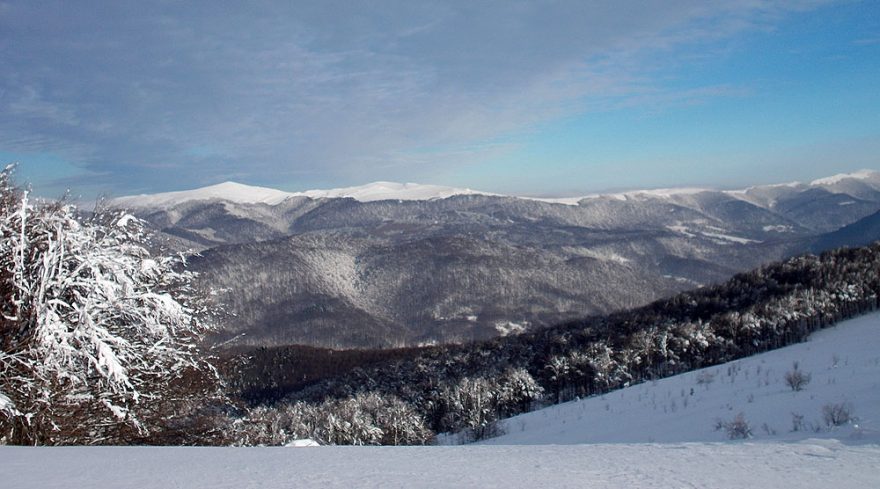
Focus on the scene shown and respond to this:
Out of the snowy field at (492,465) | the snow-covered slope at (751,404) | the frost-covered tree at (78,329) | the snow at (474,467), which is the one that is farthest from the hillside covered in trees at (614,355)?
the snow at (474,467)

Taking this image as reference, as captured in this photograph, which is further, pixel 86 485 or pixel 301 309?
pixel 301 309

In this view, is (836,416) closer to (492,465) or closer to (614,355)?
(492,465)

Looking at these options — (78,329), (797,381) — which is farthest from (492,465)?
(797,381)

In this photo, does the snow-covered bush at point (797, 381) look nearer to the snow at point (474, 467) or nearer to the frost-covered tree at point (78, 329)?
the snow at point (474, 467)

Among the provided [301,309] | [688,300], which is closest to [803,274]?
[688,300]

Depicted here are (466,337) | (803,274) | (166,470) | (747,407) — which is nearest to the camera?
(166,470)

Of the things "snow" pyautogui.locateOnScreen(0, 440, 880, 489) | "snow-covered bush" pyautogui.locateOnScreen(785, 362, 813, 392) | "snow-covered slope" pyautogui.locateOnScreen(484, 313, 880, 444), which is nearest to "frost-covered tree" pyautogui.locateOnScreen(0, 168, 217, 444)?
"snow" pyautogui.locateOnScreen(0, 440, 880, 489)

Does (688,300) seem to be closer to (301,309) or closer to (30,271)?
(30,271)
